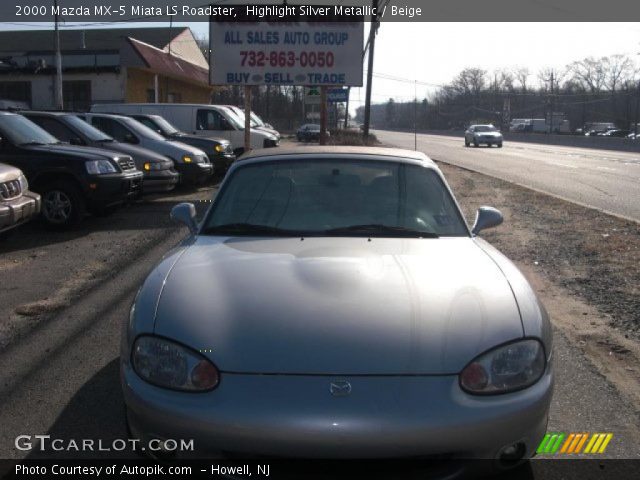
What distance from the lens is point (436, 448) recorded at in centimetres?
258

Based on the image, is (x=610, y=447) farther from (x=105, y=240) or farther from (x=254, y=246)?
(x=105, y=240)

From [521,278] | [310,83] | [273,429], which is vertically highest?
[310,83]

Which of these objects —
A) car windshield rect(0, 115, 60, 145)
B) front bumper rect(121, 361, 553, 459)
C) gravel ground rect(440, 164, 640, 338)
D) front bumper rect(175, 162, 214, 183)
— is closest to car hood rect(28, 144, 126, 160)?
car windshield rect(0, 115, 60, 145)

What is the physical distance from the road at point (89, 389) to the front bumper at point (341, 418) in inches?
30.8

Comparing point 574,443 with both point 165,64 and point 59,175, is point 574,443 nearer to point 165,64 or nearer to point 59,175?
point 59,175

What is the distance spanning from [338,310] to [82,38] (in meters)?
44.9

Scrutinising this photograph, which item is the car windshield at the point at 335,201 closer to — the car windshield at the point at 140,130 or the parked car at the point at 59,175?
the parked car at the point at 59,175

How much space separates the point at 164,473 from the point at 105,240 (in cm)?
719

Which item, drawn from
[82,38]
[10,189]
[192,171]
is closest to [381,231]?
[10,189]

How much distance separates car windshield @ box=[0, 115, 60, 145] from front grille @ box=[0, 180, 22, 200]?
210cm

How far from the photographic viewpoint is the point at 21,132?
404 inches

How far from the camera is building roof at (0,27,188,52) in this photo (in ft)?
143

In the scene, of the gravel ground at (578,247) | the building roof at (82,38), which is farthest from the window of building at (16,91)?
the gravel ground at (578,247)

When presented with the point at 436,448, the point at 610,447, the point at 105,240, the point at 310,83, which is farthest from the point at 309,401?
the point at 310,83
